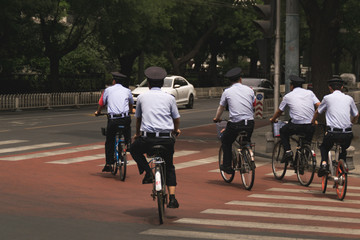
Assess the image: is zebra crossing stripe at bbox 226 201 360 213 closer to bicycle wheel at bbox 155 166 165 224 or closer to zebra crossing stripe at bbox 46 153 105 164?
bicycle wheel at bbox 155 166 165 224

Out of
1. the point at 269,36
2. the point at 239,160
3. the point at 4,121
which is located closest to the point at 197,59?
the point at 4,121

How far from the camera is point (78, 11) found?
36.2 meters

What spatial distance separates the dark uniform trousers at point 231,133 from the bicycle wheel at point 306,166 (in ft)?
3.37

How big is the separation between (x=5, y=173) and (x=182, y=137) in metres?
9.21

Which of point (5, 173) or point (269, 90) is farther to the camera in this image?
point (269, 90)

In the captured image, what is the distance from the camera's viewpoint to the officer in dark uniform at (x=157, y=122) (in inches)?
336

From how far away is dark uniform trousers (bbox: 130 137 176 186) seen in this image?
8.52 metres

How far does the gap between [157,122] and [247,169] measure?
10.0ft

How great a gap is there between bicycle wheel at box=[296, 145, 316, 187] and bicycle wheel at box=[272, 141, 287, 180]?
1.89 feet

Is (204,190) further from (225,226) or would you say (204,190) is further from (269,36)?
(269,36)

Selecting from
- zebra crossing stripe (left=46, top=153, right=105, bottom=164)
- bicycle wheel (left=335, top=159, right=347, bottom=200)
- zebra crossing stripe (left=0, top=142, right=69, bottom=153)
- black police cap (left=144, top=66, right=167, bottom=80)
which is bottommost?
zebra crossing stripe (left=46, top=153, right=105, bottom=164)

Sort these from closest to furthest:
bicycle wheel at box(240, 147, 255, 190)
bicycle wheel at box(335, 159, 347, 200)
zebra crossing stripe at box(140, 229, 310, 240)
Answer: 1. zebra crossing stripe at box(140, 229, 310, 240)
2. bicycle wheel at box(335, 159, 347, 200)
3. bicycle wheel at box(240, 147, 255, 190)

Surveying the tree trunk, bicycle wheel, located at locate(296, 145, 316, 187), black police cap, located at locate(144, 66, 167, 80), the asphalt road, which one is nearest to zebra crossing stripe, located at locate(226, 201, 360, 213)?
the asphalt road

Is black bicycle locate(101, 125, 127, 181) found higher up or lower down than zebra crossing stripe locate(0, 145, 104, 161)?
higher up
